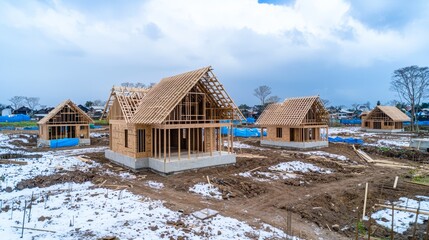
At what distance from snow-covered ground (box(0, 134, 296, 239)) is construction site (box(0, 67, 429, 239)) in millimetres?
35

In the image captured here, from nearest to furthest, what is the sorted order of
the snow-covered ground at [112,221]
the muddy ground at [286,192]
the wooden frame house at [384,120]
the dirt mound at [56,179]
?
1. the snow-covered ground at [112,221]
2. the muddy ground at [286,192]
3. the dirt mound at [56,179]
4. the wooden frame house at [384,120]

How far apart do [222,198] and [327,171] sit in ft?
28.7

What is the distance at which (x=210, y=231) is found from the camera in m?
8.55

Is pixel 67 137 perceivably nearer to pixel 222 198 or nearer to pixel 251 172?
pixel 251 172


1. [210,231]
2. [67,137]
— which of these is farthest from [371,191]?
[67,137]

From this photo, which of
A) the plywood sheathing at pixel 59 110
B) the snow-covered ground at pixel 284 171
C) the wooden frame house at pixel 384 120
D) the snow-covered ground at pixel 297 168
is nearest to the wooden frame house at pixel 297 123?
the snow-covered ground at pixel 297 168

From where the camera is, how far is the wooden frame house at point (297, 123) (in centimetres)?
2698

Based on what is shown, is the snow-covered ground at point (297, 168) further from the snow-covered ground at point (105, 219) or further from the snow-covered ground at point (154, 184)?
the snow-covered ground at point (154, 184)

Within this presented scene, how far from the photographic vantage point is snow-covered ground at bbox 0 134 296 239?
324 inches

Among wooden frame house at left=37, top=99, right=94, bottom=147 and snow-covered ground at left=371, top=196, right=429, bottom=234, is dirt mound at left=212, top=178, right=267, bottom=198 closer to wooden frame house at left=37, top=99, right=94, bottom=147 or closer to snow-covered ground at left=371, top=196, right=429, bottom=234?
snow-covered ground at left=371, top=196, right=429, bottom=234

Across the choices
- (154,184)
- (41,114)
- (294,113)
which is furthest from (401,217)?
(41,114)

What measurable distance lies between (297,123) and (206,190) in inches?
621

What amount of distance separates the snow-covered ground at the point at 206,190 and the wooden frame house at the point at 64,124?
21.3 meters

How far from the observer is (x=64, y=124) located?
30.0m
